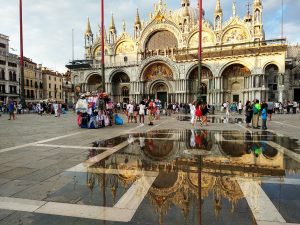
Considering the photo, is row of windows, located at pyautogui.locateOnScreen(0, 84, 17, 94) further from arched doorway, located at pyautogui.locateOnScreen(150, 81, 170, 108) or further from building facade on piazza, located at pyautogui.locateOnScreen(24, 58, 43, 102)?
arched doorway, located at pyautogui.locateOnScreen(150, 81, 170, 108)

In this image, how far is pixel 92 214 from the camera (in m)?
3.47

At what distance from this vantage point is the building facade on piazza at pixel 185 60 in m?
36.2

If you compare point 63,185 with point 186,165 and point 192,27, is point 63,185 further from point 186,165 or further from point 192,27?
point 192,27

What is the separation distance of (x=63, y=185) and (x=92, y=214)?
1464mm

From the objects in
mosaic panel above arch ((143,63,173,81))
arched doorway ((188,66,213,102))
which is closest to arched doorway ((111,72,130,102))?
mosaic panel above arch ((143,63,173,81))

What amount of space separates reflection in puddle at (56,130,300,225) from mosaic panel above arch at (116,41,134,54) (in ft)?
136

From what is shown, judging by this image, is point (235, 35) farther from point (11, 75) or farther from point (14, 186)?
point (11, 75)

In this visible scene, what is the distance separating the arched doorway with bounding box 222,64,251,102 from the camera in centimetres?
3869

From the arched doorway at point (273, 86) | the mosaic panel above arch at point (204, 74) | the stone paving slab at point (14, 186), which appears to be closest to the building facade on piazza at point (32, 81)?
the mosaic panel above arch at point (204, 74)

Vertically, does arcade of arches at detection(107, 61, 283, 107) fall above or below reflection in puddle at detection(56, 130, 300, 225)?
above

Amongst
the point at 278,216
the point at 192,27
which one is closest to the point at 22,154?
the point at 278,216

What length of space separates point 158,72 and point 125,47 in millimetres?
9586

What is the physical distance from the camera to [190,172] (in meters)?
5.35

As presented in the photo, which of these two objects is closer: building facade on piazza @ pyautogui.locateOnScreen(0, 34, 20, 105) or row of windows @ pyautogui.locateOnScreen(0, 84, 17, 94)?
row of windows @ pyautogui.locateOnScreen(0, 84, 17, 94)
